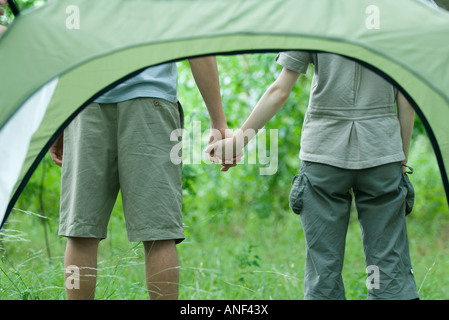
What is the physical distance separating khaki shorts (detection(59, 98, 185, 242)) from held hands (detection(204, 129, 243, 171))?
228 millimetres

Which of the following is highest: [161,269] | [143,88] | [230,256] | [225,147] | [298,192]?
[143,88]

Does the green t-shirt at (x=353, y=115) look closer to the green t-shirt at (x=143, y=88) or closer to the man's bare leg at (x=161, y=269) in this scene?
the green t-shirt at (x=143, y=88)

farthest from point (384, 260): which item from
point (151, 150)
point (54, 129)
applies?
point (54, 129)

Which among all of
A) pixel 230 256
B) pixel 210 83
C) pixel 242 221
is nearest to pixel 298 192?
pixel 210 83

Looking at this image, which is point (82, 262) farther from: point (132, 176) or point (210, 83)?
point (210, 83)

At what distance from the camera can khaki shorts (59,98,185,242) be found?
1896 millimetres

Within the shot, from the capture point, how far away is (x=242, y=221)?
15.9ft

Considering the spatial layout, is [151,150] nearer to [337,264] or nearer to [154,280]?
[154,280]

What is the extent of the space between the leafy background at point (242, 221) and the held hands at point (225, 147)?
3.16 ft

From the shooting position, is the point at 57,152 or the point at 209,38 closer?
the point at 209,38

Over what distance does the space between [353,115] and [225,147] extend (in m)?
0.48

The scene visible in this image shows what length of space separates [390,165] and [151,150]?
31.3 inches

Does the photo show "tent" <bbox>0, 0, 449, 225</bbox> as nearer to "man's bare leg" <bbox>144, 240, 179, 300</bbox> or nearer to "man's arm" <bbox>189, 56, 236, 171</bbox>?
"man's arm" <bbox>189, 56, 236, 171</bbox>
